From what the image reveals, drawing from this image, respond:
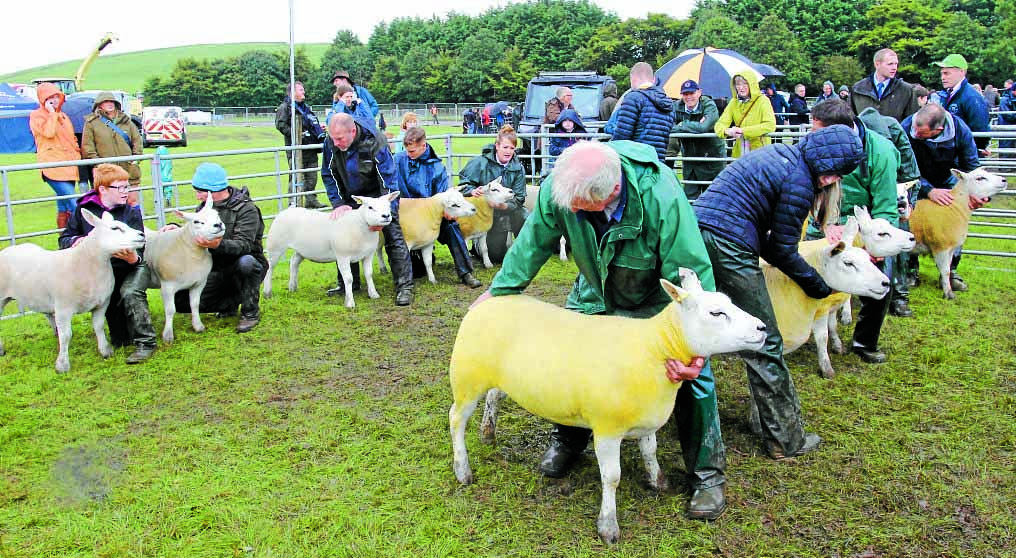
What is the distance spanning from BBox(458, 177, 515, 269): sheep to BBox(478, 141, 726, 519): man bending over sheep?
532 centimetres

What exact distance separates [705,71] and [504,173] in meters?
12.2

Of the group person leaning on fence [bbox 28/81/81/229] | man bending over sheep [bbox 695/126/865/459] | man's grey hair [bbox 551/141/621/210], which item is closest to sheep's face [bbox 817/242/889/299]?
man bending over sheep [bbox 695/126/865/459]

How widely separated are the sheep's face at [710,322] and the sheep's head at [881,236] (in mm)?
3144

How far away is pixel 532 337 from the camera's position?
368cm

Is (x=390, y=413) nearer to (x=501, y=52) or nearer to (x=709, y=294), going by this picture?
(x=709, y=294)

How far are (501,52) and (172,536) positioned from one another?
63.6 m

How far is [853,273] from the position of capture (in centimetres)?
526

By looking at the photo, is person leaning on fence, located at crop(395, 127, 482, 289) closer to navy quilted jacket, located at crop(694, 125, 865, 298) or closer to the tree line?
navy quilted jacket, located at crop(694, 125, 865, 298)

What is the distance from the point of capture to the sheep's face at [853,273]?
5211 millimetres

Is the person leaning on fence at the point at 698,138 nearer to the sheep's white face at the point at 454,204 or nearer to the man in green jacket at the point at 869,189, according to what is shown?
the sheep's white face at the point at 454,204

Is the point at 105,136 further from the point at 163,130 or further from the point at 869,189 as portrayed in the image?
the point at 163,130

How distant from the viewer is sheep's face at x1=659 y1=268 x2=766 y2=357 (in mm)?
3295

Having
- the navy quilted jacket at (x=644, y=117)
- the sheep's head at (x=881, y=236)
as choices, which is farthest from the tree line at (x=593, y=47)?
the sheep's head at (x=881, y=236)

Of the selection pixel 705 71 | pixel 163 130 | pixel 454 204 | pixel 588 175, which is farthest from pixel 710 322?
pixel 163 130
